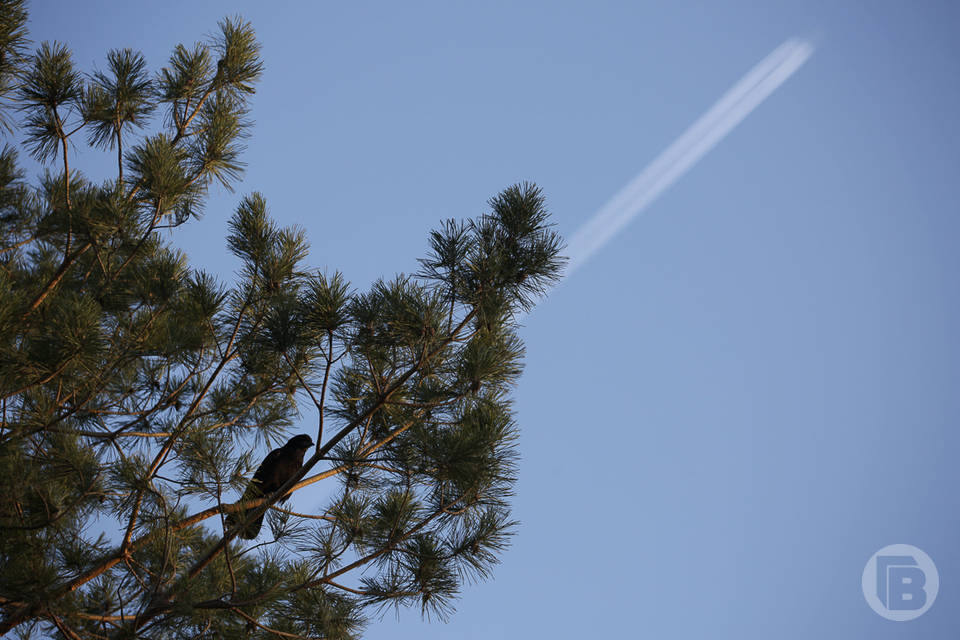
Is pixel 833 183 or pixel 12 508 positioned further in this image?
pixel 833 183

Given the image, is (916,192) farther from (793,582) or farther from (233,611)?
(233,611)

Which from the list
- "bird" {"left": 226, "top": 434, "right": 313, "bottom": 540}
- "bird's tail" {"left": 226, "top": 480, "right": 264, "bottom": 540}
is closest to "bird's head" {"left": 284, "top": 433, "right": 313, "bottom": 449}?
"bird" {"left": 226, "top": 434, "right": 313, "bottom": 540}

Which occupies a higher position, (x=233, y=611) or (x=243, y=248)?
(x=243, y=248)

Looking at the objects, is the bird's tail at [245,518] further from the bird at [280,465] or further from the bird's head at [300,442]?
the bird's head at [300,442]

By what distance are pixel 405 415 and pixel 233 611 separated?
82cm

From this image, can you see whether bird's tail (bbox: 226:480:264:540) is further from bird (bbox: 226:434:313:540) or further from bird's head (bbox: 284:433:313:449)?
bird's head (bbox: 284:433:313:449)

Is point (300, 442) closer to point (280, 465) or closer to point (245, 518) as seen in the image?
point (280, 465)

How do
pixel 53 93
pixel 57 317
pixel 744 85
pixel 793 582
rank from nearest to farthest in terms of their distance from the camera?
pixel 57 317 → pixel 53 93 → pixel 793 582 → pixel 744 85

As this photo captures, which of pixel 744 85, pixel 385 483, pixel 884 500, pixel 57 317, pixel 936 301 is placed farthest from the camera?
pixel 936 301

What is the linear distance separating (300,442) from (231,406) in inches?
11.8

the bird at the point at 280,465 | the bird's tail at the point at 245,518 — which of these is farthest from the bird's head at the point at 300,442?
the bird's tail at the point at 245,518

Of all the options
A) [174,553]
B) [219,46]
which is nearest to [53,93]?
[219,46]

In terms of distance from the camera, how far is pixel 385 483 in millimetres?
2635

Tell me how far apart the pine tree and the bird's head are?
188 millimetres
